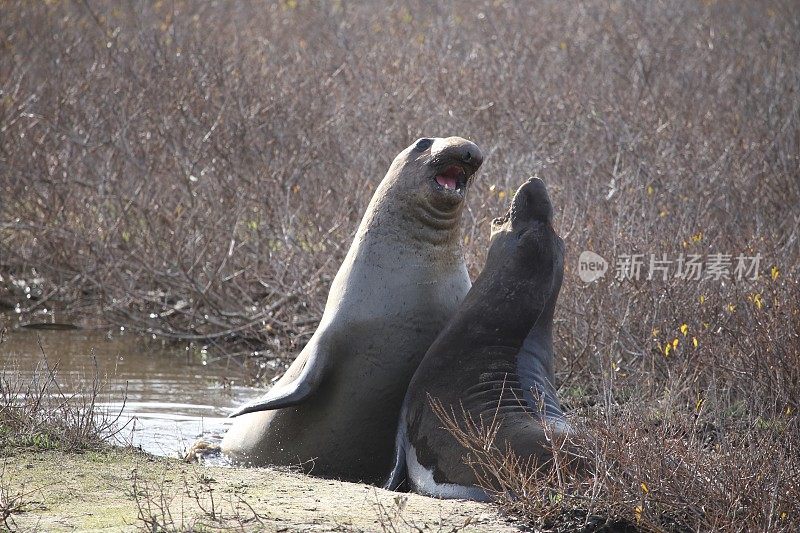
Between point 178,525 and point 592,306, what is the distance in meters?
Result: 4.52

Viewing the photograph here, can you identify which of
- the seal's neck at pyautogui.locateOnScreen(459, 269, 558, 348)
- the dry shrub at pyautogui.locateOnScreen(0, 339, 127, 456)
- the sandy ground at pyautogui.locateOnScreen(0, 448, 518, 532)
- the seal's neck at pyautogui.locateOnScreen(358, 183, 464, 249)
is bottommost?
the sandy ground at pyautogui.locateOnScreen(0, 448, 518, 532)

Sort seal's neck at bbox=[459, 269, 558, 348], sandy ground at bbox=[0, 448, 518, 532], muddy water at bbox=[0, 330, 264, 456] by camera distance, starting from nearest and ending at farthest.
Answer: sandy ground at bbox=[0, 448, 518, 532], seal's neck at bbox=[459, 269, 558, 348], muddy water at bbox=[0, 330, 264, 456]

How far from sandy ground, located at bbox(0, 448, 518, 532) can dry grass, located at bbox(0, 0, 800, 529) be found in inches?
84.8

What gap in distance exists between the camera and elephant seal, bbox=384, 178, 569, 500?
5695 millimetres

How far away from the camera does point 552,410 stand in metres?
5.80

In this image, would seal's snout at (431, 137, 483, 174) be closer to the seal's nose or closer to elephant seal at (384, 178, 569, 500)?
the seal's nose

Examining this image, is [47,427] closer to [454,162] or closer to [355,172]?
[454,162]

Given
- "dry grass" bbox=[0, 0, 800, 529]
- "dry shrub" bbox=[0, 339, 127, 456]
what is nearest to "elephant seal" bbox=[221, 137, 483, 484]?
"dry shrub" bbox=[0, 339, 127, 456]

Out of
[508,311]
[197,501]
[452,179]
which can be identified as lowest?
[197,501]

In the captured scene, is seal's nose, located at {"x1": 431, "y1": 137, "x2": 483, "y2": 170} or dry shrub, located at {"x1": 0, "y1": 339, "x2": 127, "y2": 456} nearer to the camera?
dry shrub, located at {"x1": 0, "y1": 339, "x2": 127, "y2": 456}

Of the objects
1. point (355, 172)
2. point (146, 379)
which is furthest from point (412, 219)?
point (355, 172)

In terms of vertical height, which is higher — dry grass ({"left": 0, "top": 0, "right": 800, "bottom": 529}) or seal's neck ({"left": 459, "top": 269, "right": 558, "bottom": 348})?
dry grass ({"left": 0, "top": 0, "right": 800, "bottom": 529})

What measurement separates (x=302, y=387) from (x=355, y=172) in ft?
17.0

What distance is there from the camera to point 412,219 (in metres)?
6.61
